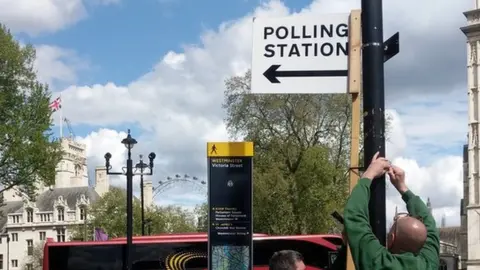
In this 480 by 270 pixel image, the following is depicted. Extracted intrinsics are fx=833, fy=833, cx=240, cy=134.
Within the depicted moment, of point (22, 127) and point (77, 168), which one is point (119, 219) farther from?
point (77, 168)

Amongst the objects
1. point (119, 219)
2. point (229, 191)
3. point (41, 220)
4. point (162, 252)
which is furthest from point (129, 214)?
point (41, 220)

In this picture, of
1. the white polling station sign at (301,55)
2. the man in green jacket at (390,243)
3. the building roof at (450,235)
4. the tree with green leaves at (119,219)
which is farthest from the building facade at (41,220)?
the man in green jacket at (390,243)

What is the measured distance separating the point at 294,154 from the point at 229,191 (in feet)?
107

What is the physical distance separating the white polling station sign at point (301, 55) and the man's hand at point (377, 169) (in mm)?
1156

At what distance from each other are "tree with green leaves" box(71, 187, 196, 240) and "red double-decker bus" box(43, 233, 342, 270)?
48733 mm

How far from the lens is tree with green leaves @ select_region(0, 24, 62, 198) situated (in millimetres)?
32562

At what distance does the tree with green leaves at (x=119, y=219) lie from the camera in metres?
79.8

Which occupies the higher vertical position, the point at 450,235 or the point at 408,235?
the point at 408,235

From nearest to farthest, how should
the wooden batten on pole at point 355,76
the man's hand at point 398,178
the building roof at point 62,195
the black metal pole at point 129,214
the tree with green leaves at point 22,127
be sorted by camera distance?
the man's hand at point 398,178 < the wooden batten on pole at point 355,76 < the black metal pole at point 129,214 < the tree with green leaves at point 22,127 < the building roof at point 62,195

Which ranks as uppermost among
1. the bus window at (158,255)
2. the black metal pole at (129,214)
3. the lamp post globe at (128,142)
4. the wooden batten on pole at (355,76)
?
the lamp post globe at (128,142)

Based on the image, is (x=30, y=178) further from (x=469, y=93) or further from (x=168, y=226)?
(x=168, y=226)

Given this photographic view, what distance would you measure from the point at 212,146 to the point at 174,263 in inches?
605

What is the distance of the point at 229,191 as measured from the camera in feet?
34.3

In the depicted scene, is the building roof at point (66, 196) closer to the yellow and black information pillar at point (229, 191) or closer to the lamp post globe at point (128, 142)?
the lamp post globe at point (128, 142)
